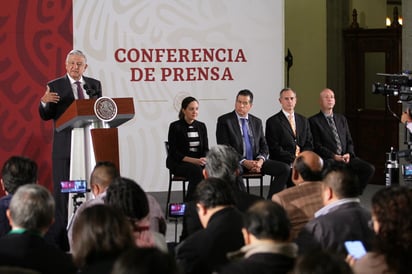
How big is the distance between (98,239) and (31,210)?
1.84 ft

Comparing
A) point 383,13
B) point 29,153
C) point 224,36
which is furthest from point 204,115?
point 383,13

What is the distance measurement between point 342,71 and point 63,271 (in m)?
9.05

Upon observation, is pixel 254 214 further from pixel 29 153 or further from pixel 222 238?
pixel 29 153

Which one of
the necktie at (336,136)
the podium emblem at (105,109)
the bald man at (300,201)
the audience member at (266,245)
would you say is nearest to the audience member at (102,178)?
the bald man at (300,201)

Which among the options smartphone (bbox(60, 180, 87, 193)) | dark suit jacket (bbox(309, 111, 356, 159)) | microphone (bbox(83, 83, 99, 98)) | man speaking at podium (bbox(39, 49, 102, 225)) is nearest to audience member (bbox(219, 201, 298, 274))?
smartphone (bbox(60, 180, 87, 193))

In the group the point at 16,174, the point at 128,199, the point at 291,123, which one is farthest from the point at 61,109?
the point at 128,199

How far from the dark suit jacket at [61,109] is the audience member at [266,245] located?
378 centimetres

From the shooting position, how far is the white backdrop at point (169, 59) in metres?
10.5

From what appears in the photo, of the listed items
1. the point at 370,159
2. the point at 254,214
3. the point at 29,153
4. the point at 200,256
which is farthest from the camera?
the point at 370,159

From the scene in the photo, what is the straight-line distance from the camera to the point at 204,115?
10812 mm

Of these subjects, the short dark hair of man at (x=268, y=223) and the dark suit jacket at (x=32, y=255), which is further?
the dark suit jacket at (x=32, y=255)

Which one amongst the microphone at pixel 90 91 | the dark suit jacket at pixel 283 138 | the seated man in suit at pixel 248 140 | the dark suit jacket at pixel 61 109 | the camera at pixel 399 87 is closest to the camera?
the microphone at pixel 90 91

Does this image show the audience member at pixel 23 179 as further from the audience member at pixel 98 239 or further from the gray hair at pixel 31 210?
the audience member at pixel 98 239

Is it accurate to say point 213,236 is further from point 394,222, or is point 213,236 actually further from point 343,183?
point 394,222
